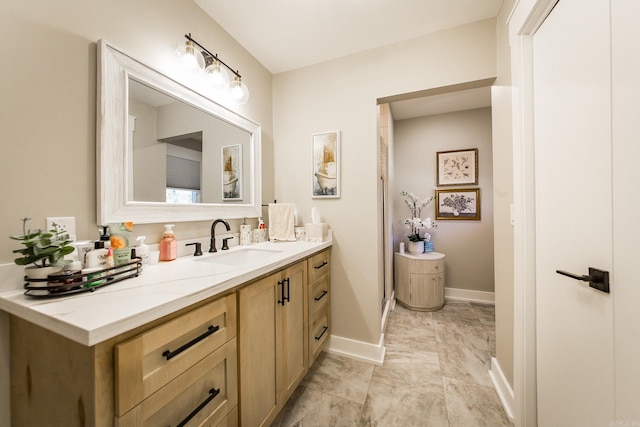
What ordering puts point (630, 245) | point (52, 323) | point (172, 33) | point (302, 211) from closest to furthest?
1. point (52, 323)
2. point (630, 245)
3. point (172, 33)
4. point (302, 211)

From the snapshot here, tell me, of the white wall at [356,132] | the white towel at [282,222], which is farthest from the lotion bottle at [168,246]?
the white wall at [356,132]

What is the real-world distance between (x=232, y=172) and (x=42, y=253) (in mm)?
1126

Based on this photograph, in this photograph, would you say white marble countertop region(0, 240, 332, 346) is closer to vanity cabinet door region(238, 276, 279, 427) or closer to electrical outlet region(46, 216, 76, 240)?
vanity cabinet door region(238, 276, 279, 427)

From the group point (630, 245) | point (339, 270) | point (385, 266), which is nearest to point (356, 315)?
point (339, 270)

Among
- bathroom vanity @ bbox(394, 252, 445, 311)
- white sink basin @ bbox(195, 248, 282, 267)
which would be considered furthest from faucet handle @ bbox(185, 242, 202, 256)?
bathroom vanity @ bbox(394, 252, 445, 311)

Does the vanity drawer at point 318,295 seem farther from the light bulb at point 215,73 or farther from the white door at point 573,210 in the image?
the light bulb at point 215,73

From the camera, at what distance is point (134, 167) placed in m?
1.12

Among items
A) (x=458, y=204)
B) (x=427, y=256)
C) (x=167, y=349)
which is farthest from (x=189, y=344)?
(x=458, y=204)

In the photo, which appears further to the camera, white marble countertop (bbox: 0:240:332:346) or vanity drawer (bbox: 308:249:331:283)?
vanity drawer (bbox: 308:249:331:283)

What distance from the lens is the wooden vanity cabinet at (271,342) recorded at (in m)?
0.98

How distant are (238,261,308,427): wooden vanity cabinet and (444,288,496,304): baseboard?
8.23 feet

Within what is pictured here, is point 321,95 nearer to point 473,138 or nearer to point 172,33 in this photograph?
point 172,33

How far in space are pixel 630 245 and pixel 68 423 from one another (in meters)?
1.65

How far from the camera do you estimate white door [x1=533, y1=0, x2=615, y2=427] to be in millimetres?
755
